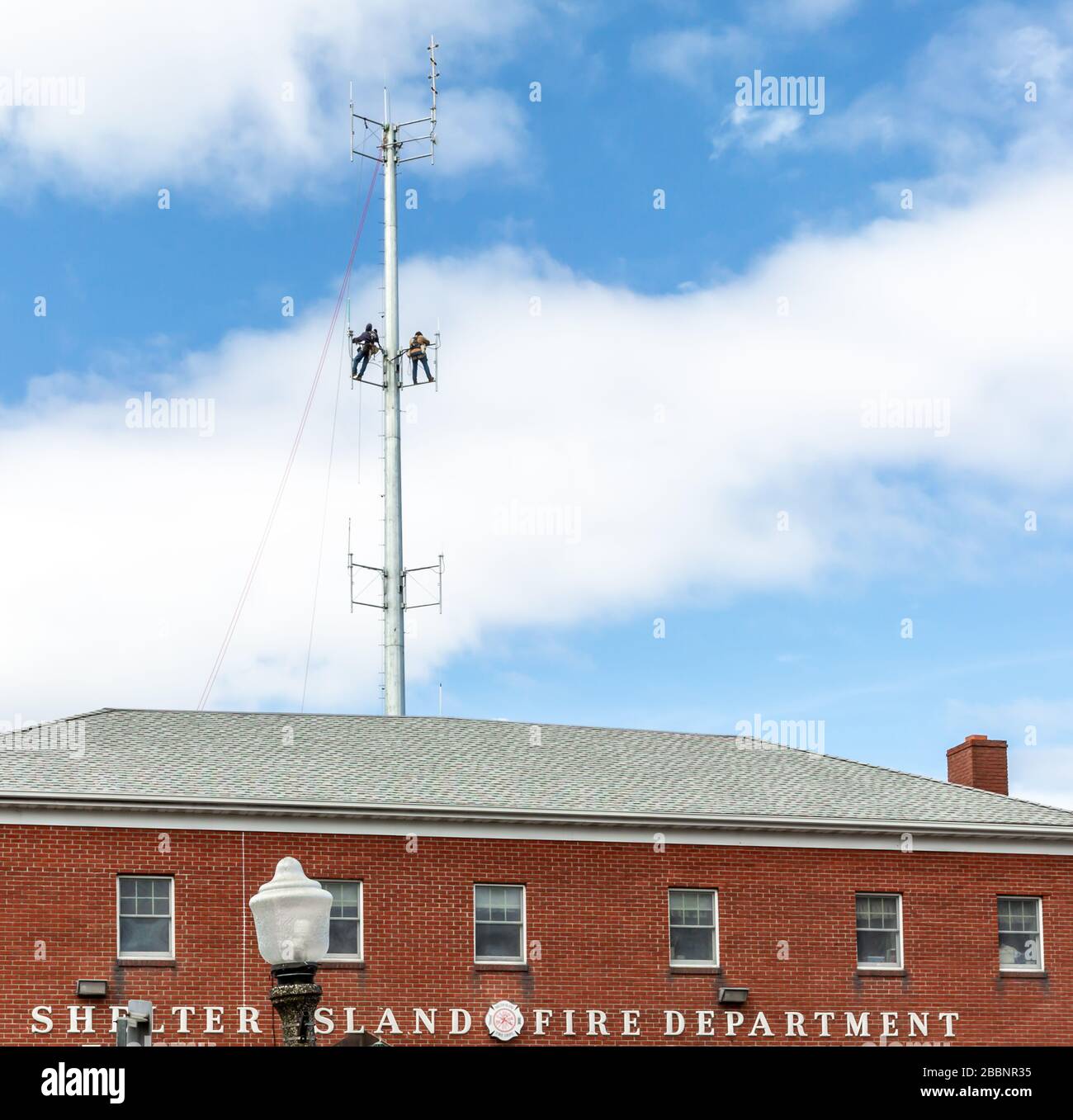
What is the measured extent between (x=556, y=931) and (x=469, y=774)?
3395mm

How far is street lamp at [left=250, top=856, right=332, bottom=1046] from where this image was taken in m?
12.9

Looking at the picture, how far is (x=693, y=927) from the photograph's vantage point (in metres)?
31.6

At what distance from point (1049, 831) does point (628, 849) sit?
26.9ft

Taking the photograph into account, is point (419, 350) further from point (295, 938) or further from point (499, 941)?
point (295, 938)

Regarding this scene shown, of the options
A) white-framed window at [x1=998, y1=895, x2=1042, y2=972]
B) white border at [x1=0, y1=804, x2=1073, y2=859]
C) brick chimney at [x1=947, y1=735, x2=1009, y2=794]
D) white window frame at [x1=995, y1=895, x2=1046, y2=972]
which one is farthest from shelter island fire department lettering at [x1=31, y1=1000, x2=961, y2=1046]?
brick chimney at [x1=947, y1=735, x2=1009, y2=794]

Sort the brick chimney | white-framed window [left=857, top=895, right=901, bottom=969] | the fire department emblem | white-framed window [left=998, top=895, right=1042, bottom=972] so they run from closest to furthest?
1. the fire department emblem
2. white-framed window [left=857, top=895, right=901, bottom=969]
3. white-framed window [left=998, top=895, right=1042, bottom=972]
4. the brick chimney

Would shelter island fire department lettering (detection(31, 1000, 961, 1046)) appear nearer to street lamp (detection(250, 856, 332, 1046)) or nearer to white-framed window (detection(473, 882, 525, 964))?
white-framed window (detection(473, 882, 525, 964))

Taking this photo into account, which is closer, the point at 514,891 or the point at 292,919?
the point at 292,919

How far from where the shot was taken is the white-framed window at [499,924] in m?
30.5

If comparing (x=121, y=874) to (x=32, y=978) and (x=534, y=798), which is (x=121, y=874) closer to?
(x=32, y=978)

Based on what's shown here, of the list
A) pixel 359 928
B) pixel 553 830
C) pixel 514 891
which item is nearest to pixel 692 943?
pixel 553 830

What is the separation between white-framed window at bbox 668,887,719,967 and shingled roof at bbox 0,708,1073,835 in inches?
57.6

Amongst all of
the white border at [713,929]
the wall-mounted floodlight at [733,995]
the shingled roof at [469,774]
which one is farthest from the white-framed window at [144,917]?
the wall-mounted floodlight at [733,995]
